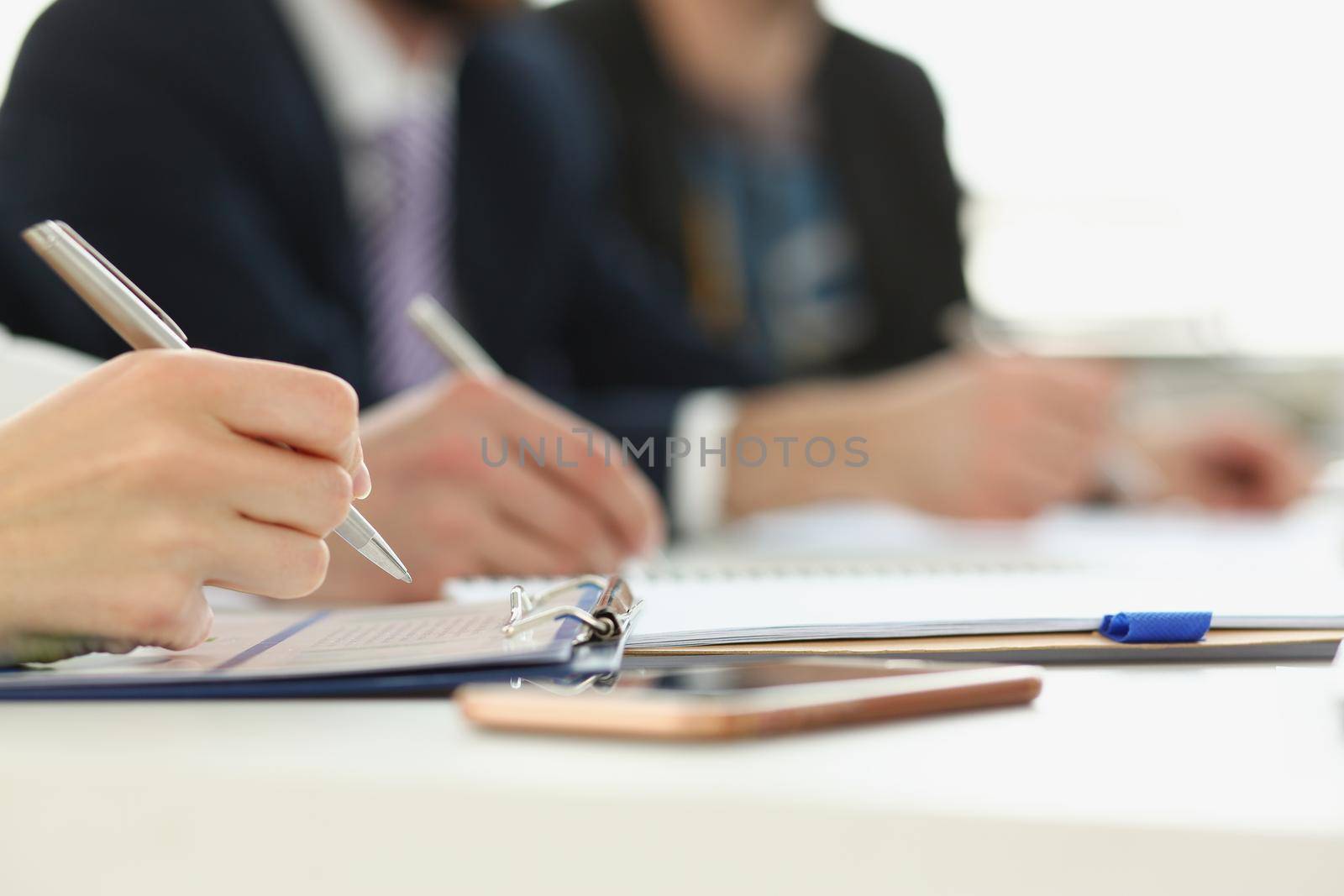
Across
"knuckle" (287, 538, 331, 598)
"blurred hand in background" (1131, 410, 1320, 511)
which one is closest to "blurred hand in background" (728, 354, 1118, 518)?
"blurred hand in background" (1131, 410, 1320, 511)

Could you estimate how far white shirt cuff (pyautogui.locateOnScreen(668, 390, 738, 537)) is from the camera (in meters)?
0.75

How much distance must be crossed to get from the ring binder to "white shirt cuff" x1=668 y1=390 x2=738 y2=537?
1.48 feet

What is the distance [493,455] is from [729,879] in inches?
11.9

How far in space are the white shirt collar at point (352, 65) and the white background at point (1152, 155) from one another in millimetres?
1017

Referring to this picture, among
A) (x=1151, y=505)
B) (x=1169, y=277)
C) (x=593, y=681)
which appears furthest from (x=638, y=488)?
(x=1169, y=277)

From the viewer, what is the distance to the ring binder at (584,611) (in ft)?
0.81

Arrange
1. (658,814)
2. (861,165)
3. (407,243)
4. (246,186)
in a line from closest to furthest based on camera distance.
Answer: (658,814) → (246,186) → (407,243) → (861,165)

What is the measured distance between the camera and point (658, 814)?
153mm

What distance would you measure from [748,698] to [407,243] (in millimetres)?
723

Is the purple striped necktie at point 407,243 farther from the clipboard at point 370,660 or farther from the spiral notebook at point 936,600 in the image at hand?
the clipboard at point 370,660

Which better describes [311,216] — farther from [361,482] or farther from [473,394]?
[361,482]

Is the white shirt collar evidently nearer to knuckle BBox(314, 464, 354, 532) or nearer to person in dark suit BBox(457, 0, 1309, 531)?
person in dark suit BBox(457, 0, 1309, 531)

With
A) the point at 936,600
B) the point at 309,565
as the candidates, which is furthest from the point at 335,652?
the point at 936,600

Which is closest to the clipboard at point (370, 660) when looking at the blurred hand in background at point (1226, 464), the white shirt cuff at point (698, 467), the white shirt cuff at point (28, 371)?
the white shirt cuff at point (28, 371)
